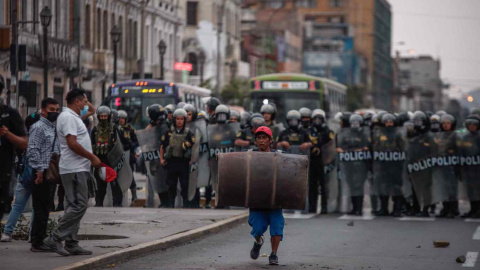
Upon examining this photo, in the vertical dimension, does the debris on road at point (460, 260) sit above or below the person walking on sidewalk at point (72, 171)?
below

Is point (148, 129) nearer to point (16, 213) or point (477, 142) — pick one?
point (477, 142)

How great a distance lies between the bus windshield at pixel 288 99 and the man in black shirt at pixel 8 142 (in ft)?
101

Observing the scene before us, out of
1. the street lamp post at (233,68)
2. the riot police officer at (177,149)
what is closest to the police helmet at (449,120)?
the riot police officer at (177,149)

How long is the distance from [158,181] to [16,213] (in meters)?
7.83

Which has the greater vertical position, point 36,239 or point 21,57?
point 21,57

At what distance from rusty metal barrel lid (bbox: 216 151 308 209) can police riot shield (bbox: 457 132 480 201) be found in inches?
372

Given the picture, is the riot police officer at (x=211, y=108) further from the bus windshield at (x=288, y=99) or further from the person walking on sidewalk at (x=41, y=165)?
the bus windshield at (x=288, y=99)

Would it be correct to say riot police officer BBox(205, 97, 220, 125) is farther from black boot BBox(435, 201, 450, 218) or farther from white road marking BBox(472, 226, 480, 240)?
white road marking BBox(472, 226, 480, 240)

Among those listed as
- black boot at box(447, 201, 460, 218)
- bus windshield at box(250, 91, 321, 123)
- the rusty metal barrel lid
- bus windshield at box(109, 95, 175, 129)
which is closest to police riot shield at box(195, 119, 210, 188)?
black boot at box(447, 201, 460, 218)

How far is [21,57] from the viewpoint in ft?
104

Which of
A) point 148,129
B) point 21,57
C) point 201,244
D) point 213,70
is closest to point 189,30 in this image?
point 213,70

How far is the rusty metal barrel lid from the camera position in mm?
11953

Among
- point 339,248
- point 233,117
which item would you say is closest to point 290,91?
point 233,117

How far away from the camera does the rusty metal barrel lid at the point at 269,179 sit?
11953mm
